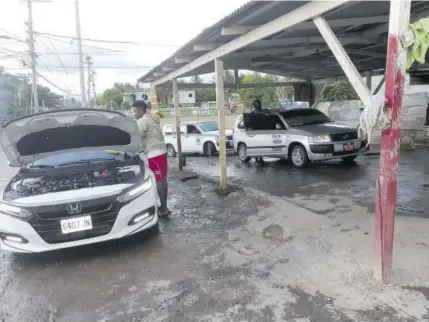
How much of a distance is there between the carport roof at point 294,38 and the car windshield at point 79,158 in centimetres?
242

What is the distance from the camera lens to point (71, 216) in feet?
13.5

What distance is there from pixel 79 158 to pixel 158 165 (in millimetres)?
1167

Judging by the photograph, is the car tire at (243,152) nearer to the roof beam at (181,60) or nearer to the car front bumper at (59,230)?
the roof beam at (181,60)

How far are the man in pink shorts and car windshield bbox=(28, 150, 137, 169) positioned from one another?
1.02 ft

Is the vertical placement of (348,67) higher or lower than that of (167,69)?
lower

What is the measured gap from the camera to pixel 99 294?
359cm

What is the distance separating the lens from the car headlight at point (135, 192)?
14.3 feet

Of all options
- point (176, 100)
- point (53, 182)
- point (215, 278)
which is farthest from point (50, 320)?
point (176, 100)

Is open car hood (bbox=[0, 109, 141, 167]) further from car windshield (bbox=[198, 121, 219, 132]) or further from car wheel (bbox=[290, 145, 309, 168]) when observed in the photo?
car windshield (bbox=[198, 121, 219, 132])

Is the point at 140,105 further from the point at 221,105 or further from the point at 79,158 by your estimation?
the point at 221,105

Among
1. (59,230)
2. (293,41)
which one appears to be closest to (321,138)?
(293,41)

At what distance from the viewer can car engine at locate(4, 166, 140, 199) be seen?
434cm

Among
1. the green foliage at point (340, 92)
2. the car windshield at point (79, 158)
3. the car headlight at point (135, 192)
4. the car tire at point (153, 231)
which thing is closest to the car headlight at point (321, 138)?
the car windshield at point (79, 158)

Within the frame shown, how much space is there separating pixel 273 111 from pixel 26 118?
25.3 ft
